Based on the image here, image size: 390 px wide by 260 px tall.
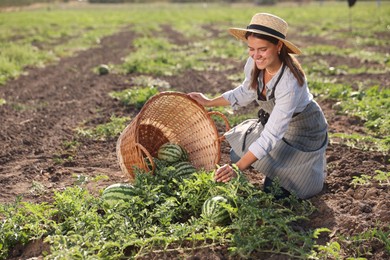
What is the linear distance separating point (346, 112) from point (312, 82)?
213 centimetres

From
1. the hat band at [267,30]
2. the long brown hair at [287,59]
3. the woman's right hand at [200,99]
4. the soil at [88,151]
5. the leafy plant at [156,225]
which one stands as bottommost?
the soil at [88,151]

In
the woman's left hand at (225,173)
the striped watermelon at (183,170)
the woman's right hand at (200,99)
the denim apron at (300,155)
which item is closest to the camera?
the woman's left hand at (225,173)

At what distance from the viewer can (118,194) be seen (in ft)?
13.8

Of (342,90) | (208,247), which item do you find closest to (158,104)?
(208,247)

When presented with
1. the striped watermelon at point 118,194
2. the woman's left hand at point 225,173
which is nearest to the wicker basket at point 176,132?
the striped watermelon at point 118,194

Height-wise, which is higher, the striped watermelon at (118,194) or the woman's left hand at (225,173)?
the woman's left hand at (225,173)

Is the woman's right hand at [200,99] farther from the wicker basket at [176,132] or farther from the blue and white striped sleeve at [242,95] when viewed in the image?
the blue and white striped sleeve at [242,95]

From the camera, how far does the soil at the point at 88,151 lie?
4.21 meters

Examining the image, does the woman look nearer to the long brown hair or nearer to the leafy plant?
the long brown hair

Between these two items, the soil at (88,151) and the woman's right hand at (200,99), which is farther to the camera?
the woman's right hand at (200,99)

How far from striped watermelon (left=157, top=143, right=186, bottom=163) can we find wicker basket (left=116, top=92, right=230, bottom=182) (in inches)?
6.8

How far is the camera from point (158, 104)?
5344 millimetres

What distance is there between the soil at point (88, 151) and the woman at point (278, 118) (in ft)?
1.17

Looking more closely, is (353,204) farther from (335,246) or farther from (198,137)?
(198,137)
